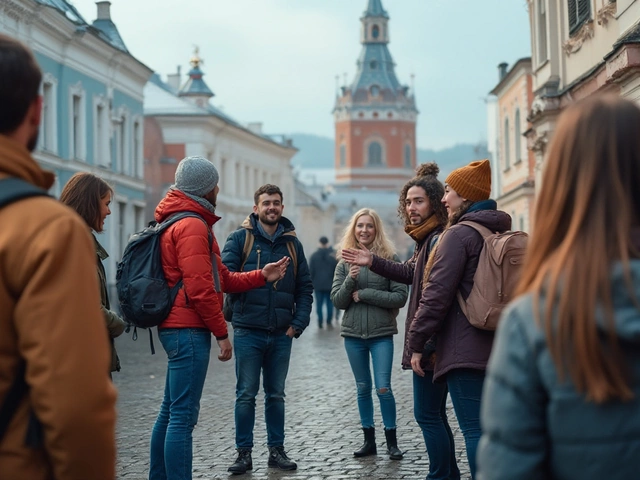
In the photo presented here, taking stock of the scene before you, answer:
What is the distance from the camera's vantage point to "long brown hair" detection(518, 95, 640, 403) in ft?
8.68

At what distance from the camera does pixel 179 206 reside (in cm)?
667

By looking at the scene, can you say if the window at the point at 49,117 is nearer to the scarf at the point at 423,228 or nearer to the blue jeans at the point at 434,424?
the scarf at the point at 423,228

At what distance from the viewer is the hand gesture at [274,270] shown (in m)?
7.40

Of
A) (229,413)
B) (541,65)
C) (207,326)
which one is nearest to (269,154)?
(541,65)

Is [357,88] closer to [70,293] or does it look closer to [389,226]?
[389,226]

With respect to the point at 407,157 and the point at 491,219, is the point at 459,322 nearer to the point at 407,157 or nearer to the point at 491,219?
the point at 491,219

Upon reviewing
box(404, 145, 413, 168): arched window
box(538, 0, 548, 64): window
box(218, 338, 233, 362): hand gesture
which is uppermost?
box(404, 145, 413, 168): arched window

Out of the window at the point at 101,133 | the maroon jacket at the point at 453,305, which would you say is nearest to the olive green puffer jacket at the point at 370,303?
the maroon jacket at the point at 453,305

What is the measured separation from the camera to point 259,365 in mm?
8000

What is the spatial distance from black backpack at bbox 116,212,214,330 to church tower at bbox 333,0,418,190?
12958 centimetres

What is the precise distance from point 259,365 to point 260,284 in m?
0.73

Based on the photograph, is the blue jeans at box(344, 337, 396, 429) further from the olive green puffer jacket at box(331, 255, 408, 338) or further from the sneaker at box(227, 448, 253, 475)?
the sneaker at box(227, 448, 253, 475)

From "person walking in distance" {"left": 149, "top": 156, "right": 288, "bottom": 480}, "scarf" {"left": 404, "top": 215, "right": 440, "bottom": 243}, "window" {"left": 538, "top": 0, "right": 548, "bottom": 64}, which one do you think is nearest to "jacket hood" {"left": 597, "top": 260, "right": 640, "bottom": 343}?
"person walking in distance" {"left": 149, "top": 156, "right": 288, "bottom": 480}

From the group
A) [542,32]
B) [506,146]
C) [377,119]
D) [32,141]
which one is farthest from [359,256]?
[377,119]
